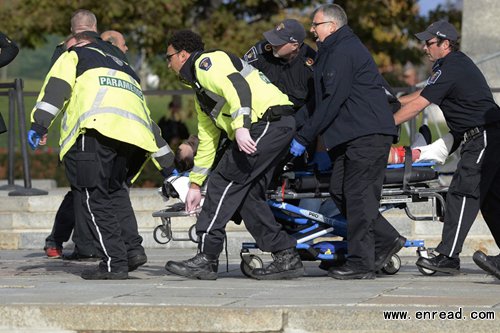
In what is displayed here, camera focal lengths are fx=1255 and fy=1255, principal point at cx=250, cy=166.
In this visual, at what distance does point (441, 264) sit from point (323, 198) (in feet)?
3.16

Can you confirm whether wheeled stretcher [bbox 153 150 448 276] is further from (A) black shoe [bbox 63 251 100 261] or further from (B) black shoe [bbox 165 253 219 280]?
(A) black shoe [bbox 63 251 100 261]

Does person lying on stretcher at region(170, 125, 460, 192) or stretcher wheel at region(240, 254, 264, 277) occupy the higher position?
person lying on stretcher at region(170, 125, 460, 192)

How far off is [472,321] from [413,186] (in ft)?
8.54

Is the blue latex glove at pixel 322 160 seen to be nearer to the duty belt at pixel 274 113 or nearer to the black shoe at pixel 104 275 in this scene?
the duty belt at pixel 274 113

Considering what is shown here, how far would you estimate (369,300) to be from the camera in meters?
7.21

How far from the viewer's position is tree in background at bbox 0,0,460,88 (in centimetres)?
1966

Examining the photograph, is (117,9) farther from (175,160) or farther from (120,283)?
(120,283)

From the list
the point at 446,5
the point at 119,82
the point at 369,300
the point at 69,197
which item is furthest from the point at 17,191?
the point at 446,5

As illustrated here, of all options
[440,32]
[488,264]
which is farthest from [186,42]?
[488,264]

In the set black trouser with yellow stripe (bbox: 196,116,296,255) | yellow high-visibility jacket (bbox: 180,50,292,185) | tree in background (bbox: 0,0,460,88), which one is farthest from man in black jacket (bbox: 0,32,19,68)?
tree in background (bbox: 0,0,460,88)

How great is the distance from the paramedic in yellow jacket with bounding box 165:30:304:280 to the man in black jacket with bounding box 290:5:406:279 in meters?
0.24

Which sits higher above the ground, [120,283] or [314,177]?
[314,177]

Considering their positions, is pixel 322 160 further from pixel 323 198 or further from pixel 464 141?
pixel 464 141

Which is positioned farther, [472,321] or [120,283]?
[120,283]
